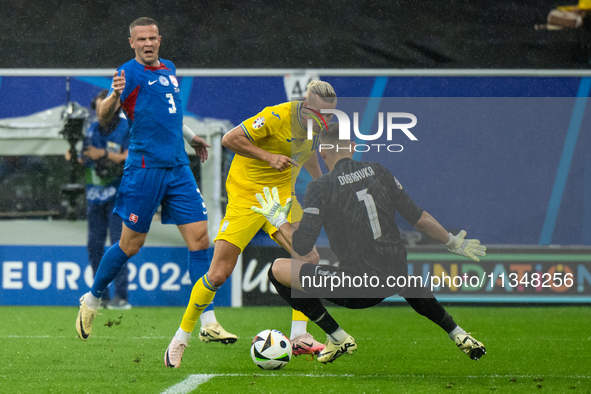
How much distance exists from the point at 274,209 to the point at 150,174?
0.88 meters

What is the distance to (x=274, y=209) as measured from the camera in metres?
4.13

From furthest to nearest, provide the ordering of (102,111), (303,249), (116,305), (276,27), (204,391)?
(276,27)
(116,305)
(102,111)
(303,249)
(204,391)

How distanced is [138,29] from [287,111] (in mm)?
974

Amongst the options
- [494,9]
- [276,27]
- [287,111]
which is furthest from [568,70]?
[287,111]

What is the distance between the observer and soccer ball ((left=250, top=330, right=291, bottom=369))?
4.02m

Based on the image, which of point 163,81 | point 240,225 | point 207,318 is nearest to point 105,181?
point 163,81

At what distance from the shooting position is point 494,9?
8.30 meters

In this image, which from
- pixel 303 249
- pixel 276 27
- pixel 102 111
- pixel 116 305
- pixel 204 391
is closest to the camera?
pixel 204 391

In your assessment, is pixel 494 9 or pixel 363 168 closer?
pixel 363 168

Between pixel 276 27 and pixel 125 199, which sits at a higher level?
pixel 276 27

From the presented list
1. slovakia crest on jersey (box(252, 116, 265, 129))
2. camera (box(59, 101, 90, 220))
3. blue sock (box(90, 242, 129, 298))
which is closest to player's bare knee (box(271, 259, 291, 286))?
slovakia crest on jersey (box(252, 116, 265, 129))

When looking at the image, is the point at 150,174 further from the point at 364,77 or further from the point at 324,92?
the point at 364,77

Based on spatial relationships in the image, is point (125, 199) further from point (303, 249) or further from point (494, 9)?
point (494, 9)

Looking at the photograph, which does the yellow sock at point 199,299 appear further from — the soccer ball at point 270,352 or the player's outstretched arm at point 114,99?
the player's outstretched arm at point 114,99
